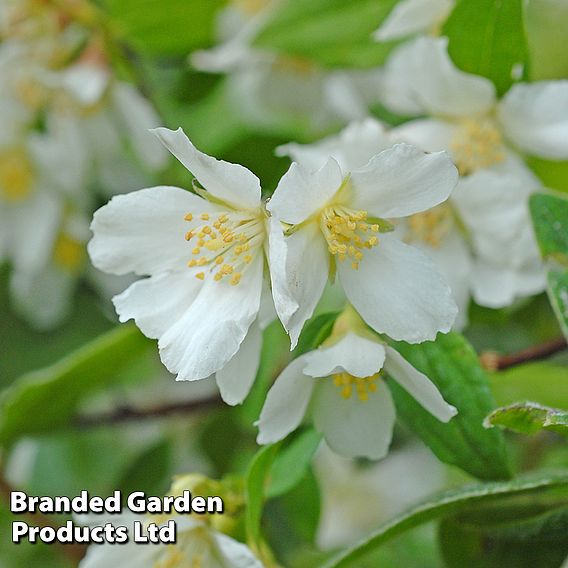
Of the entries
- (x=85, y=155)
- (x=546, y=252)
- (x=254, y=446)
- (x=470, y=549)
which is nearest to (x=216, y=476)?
(x=254, y=446)

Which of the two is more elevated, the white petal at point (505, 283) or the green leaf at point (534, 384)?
the white petal at point (505, 283)

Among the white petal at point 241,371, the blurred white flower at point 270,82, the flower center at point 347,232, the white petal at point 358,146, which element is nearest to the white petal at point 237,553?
the white petal at point 241,371

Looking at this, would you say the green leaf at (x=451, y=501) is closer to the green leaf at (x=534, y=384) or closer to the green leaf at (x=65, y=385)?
the green leaf at (x=534, y=384)

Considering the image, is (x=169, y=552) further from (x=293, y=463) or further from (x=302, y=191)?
(x=302, y=191)

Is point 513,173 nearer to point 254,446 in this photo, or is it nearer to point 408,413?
point 408,413

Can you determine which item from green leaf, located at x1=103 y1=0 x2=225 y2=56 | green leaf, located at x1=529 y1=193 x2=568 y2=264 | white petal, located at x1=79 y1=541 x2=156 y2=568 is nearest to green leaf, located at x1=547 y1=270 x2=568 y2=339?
green leaf, located at x1=529 y1=193 x2=568 y2=264

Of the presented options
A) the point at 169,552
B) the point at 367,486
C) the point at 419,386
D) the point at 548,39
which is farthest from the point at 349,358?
the point at 367,486
